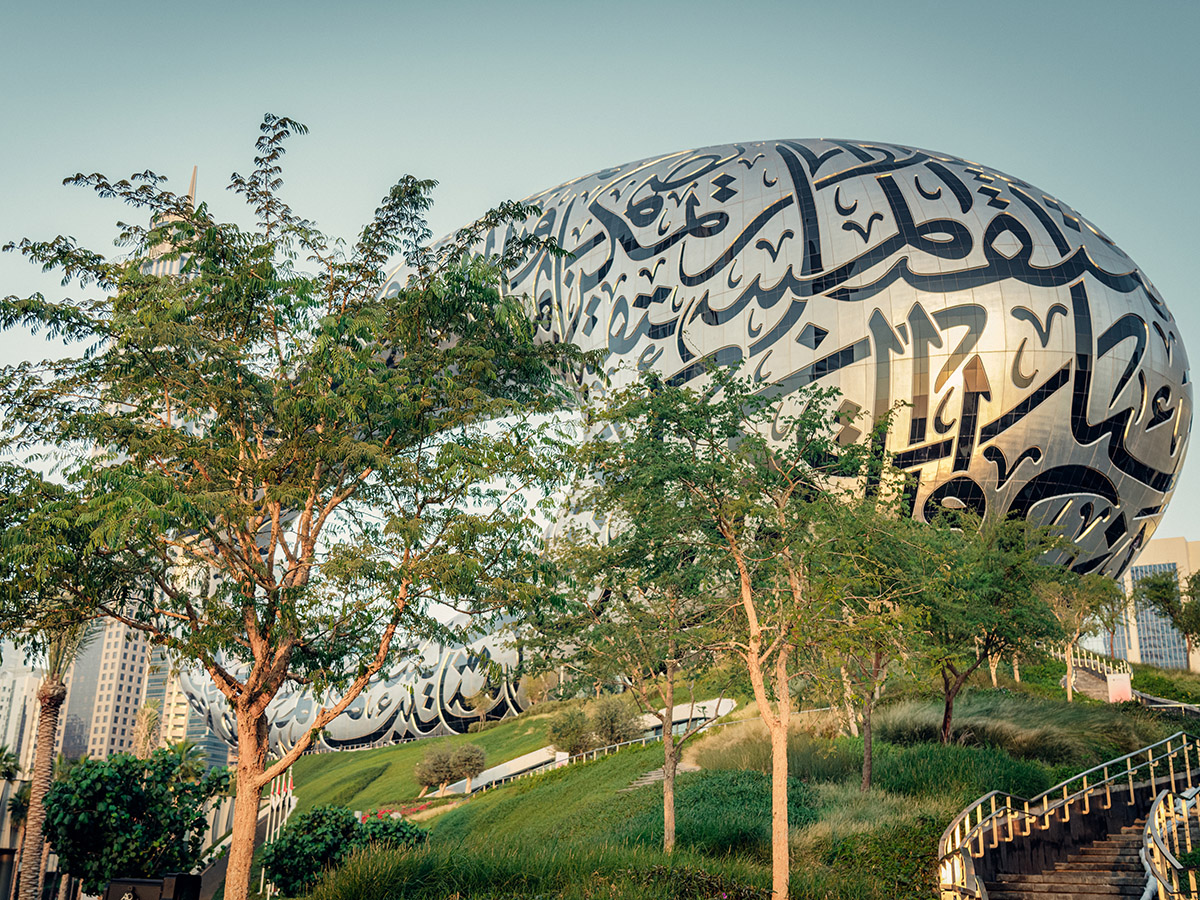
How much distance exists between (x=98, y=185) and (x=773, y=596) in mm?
10810

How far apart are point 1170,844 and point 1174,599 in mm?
30179

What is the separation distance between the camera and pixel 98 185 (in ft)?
42.3

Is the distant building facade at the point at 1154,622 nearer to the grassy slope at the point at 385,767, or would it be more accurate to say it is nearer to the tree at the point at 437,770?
the grassy slope at the point at 385,767

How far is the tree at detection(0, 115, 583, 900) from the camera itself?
1170 cm

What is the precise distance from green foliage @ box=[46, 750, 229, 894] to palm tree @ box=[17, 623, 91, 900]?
9.89 ft

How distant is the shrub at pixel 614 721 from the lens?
31.5 meters

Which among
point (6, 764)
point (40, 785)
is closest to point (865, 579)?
point (40, 785)

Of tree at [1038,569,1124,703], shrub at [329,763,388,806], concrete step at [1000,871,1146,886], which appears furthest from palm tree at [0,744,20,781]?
tree at [1038,569,1124,703]

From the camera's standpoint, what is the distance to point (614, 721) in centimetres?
3170

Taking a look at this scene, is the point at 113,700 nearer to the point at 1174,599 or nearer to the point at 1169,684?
the point at 1174,599

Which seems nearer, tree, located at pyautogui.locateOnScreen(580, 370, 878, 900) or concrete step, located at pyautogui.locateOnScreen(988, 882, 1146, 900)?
concrete step, located at pyautogui.locateOnScreen(988, 882, 1146, 900)

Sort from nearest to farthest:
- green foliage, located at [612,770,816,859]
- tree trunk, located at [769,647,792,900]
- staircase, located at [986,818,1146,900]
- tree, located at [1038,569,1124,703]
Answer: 1. tree trunk, located at [769,647,792,900]
2. staircase, located at [986,818,1146,900]
3. green foliage, located at [612,770,816,859]
4. tree, located at [1038,569,1124,703]

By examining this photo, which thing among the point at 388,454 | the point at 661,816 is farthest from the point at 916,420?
the point at 388,454

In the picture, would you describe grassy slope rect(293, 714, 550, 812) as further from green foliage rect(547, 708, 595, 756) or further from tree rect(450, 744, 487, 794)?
green foliage rect(547, 708, 595, 756)
